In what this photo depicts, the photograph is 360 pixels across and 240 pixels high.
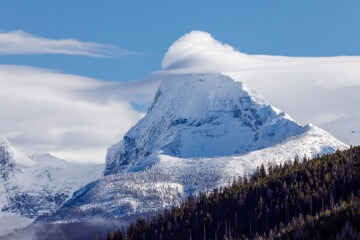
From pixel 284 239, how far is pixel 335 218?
13286 mm

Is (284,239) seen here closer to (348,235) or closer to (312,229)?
(312,229)

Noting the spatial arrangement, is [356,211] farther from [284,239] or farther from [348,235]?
[348,235]

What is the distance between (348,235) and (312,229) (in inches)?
1161

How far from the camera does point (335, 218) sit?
509 feet

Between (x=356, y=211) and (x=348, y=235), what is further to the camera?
(x=356, y=211)

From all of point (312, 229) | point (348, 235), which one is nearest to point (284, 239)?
point (312, 229)

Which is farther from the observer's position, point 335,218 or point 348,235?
point 335,218

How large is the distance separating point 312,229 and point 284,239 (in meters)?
7.44

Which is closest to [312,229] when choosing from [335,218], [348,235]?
[335,218]

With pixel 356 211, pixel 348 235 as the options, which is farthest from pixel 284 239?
pixel 348 235

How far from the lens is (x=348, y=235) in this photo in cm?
12738

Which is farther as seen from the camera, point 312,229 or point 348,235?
point 312,229

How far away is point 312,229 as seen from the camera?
156625 mm

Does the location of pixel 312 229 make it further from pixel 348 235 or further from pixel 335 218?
pixel 348 235
